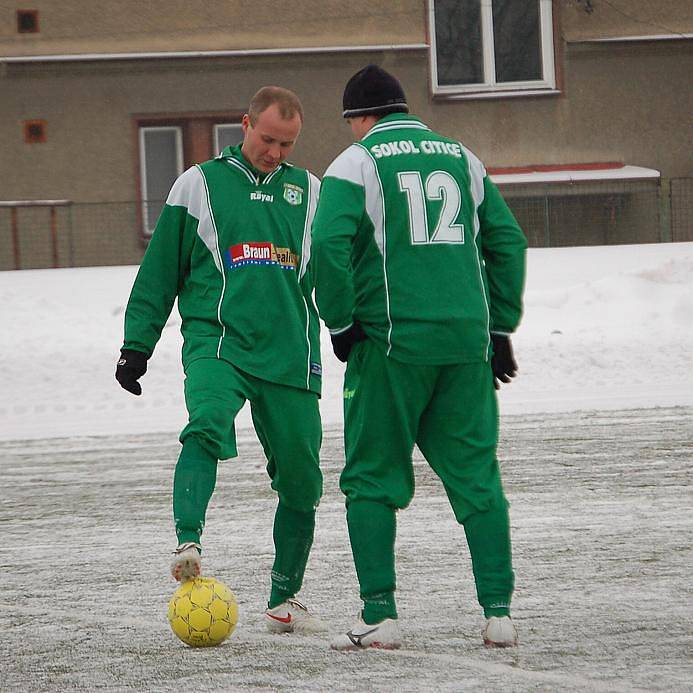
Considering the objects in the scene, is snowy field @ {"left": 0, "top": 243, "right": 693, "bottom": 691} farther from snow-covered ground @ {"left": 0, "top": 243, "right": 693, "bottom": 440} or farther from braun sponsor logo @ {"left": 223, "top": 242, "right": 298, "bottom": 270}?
braun sponsor logo @ {"left": 223, "top": 242, "right": 298, "bottom": 270}

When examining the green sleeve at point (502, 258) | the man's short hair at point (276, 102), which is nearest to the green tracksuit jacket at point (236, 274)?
the man's short hair at point (276, 102)

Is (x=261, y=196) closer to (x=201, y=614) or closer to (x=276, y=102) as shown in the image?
(x=276, y=102)

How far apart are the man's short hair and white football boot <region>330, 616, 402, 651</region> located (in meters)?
1.83

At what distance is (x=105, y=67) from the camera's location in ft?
76.6

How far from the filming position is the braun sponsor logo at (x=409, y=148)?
16.5 feet

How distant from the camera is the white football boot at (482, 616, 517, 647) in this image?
4.87 metres

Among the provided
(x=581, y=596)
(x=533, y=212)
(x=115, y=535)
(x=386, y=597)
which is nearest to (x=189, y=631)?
(x=386, y=597)

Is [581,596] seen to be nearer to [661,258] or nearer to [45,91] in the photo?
[661,258]

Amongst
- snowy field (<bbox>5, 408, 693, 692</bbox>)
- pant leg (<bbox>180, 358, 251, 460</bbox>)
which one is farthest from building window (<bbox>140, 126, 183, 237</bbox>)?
pant leg (<bbox>180, 358, 251, 460</bbox>)

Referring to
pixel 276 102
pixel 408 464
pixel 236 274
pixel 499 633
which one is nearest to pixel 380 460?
pixel 408 464

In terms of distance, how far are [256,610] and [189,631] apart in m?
0.83

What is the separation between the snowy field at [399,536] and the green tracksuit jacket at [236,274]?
1.02 m

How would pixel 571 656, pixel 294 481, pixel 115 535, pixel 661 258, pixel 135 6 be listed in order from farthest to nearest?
1. pixel 135 6
2. pixel 661 258
3. pixel 115 535
4. pixel 294 481
5. pixel 571 656

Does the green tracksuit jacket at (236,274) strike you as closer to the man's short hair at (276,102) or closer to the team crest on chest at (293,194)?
the team crest on chest at (293,194)
